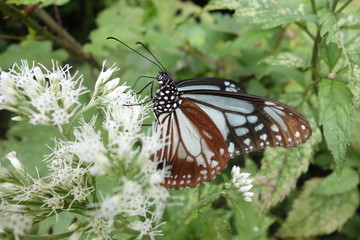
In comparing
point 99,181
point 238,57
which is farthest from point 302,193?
point 99,181

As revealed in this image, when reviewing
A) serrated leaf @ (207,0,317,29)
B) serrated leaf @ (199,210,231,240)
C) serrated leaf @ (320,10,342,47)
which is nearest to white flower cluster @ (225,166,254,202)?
serrated leaf @ (199,210,231,240)

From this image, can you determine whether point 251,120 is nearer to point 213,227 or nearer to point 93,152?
point 213,227

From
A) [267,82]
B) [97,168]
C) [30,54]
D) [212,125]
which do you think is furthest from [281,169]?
[30,54]

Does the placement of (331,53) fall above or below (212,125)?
above

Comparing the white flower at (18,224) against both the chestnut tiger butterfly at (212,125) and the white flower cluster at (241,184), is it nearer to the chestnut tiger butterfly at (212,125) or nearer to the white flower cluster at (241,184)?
the chestnut tiger butterfly at (212,125)

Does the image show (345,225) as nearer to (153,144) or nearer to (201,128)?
(201,128)

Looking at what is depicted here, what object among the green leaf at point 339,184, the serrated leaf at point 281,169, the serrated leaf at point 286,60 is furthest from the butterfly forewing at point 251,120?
the green leaf at point 339,184
